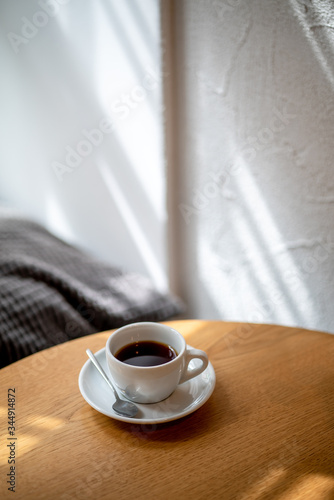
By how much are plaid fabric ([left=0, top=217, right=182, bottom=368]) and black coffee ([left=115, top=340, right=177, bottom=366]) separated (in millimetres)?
508

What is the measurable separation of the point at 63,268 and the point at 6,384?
0.70 m

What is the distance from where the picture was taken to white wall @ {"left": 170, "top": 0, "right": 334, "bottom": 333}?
2.92 feet

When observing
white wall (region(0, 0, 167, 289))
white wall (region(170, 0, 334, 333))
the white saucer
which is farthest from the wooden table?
white wall (region(0, 0, 167, 289))

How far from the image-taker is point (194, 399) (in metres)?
0.57

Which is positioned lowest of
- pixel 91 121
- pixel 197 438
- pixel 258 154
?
pixel 197 438

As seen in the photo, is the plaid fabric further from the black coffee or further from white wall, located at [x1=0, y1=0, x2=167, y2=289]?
the black coffee

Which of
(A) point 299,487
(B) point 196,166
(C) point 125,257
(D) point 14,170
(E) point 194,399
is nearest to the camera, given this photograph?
(A) point 299,487

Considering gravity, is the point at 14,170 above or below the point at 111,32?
below

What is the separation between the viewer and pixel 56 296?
115cm

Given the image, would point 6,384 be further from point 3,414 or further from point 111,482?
point 111,482

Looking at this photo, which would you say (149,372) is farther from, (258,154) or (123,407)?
(258,154)

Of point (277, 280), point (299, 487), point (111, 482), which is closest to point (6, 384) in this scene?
point (111, 482)

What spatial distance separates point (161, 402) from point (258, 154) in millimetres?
665

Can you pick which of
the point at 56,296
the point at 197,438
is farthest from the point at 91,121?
the point at 197,438
